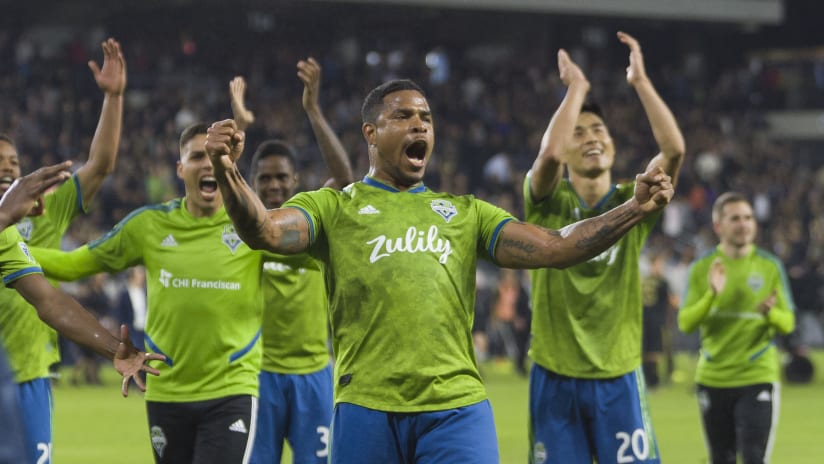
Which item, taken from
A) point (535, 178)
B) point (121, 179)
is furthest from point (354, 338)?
point (121, 179)

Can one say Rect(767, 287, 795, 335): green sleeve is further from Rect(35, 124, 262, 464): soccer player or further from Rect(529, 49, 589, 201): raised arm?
Rect(35, 124, 262, 464): soccer player

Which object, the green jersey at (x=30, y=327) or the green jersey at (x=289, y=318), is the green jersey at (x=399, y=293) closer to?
the green jersey at (x=30, y=327)

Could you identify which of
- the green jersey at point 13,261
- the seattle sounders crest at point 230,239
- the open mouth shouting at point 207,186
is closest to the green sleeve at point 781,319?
the seattle sounders crest at point 230,239

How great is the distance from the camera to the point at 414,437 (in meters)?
5.34

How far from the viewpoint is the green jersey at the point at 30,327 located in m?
7.19

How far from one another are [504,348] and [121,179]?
8.45m

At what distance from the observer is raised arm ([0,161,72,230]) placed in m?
5.35

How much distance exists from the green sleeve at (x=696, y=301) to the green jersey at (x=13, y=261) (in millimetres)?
5214

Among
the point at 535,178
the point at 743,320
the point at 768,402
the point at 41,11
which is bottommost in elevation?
the point at 768,402

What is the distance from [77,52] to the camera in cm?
3067

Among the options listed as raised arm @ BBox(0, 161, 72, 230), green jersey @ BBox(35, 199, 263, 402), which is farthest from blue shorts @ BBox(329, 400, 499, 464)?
green jersey @ BBox(35, 199, 263, 402)

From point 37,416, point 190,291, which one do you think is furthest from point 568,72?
point 37,416

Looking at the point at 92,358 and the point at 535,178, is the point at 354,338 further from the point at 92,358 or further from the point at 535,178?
the point at 92,358

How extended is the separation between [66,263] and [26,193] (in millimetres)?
1859
